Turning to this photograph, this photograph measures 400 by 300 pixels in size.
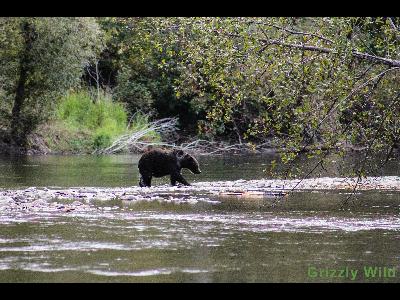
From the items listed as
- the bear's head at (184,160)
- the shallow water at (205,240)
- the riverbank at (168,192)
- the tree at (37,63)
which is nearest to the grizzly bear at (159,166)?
the bear's head at (184,160)

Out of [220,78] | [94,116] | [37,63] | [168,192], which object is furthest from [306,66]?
[94,116]

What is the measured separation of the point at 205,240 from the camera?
1623 centimetres

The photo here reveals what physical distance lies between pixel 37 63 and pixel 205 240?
36.0 metres

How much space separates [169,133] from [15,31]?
486 inches

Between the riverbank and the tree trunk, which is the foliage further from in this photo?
the tree trunk

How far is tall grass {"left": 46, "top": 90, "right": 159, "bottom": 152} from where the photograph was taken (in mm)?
54000

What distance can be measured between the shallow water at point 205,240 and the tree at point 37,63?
27.3 metres

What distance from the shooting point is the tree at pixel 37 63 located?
49250mm

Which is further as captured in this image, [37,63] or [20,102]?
[20,102]

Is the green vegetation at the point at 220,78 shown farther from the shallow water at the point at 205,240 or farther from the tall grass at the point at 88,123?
the shallow water at the point at 205,240

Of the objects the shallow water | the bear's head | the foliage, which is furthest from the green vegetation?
the shallow water

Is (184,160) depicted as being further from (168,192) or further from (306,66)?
(306,66)

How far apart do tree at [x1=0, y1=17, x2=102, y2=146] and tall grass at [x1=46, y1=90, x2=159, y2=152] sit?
5.96 feet
